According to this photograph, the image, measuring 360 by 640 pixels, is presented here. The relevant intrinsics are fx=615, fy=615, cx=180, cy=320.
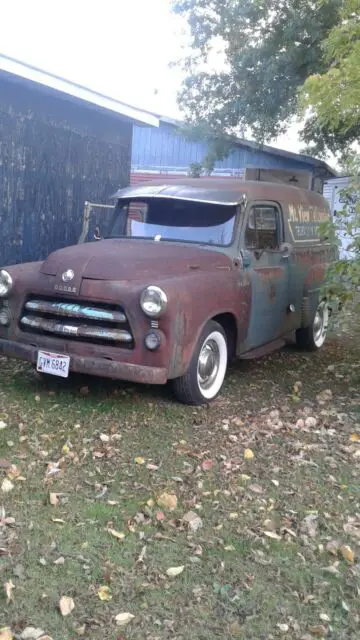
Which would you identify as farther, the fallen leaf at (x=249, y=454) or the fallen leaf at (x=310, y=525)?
the fallen leaf at (x=249, y=454)

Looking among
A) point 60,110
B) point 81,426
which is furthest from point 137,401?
point 60,110

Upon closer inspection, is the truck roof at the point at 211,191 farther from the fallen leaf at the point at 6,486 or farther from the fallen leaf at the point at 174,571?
the fallen leaf at the point at 174,571

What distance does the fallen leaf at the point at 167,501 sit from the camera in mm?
3705

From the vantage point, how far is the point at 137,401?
17.6 ft

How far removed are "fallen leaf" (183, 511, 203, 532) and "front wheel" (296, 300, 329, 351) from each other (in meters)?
4.26

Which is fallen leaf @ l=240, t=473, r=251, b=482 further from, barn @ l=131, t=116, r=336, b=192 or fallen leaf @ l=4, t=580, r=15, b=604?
barn @ l=131, t=116, r=336, b=192

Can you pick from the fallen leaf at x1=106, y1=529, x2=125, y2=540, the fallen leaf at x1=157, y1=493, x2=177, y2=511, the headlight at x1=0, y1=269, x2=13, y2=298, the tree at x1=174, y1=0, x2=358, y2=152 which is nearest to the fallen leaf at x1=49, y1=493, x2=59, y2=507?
the fallen leaf at x1=106, y1=529, x2=125, y2=540

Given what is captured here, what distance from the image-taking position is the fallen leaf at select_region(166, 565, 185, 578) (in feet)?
10.0

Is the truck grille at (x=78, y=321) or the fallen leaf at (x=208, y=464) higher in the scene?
the truck grille at (x=78, y=321)

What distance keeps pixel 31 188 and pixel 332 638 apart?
23.5 feet

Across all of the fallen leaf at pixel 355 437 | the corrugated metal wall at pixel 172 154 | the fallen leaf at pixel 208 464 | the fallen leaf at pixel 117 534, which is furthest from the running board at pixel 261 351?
the corrugated metal wall at pixel 172 154

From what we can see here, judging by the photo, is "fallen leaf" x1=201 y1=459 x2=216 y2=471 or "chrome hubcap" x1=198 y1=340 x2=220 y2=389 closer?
"fallen leaf" x1=201 y1=459 x2=216 y2=471

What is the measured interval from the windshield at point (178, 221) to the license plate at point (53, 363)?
1.73 metres

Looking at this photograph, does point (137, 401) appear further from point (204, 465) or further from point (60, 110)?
point (60, 110)
